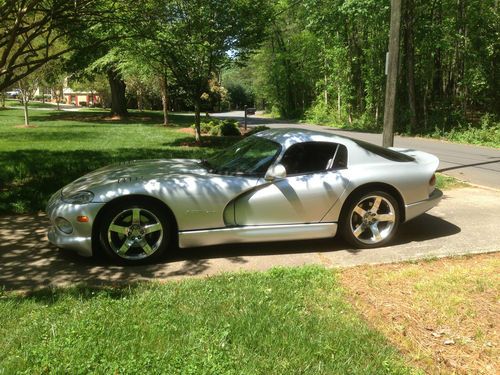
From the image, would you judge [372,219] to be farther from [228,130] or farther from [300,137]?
[228,130]

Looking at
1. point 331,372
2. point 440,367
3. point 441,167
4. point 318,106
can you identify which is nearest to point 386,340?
point 440,367

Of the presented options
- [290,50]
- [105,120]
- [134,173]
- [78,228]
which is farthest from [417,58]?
[78,228]

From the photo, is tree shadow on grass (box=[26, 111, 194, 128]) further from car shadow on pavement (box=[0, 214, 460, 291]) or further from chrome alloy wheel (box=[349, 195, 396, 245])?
chrome alloy wheel (box=[349, 195, 396, 245])

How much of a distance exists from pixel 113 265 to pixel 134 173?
977 millimetres

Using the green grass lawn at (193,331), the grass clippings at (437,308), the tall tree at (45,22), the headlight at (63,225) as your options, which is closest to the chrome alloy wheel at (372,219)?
the grass clippings at (437,308)

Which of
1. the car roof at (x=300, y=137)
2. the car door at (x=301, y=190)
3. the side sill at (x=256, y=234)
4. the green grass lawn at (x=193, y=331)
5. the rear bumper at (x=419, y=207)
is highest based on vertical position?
the car roof at (x=300, y=137)

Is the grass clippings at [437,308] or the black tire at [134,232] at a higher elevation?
the black tire at [134,232]

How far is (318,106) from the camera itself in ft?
121

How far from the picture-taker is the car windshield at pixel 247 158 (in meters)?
4.89

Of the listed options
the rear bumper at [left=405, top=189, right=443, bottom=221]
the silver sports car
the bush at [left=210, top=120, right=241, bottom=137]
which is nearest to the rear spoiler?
the silver sports car

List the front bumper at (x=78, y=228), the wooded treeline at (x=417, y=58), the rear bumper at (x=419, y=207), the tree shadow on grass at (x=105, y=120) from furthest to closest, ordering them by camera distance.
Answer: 1. the tree shadow on grass at (x=105, y=120)
2. the wooded treeline at (x=417, y=58)
3. the rear bumper at (x=419, y=207)
4. the front bumper at (x=78, y=228)

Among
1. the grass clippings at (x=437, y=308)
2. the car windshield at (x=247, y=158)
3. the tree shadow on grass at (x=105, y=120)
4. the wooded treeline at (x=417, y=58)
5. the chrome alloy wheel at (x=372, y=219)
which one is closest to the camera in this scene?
the grass clippings at (x=437, y=308)

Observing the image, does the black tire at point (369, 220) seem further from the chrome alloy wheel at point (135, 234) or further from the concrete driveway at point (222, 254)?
the chrome alloy wheel at point (135, 234)

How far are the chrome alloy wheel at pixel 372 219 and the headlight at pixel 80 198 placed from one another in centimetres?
264
